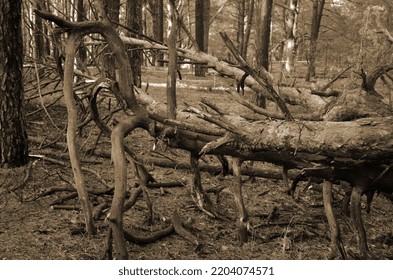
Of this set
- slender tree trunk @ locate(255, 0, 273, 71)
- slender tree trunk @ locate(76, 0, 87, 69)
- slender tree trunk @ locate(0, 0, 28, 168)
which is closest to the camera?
slender tree trunk @ locate(0, 0, 28, 168)

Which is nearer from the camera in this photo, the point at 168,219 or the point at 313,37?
the point at 168,219

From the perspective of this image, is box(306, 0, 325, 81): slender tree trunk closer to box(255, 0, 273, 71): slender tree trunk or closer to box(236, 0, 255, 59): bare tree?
box(236, 0, 255, 59): bare tree

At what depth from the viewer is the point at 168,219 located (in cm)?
451

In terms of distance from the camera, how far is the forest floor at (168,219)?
153 inches

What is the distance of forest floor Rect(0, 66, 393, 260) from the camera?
388cm

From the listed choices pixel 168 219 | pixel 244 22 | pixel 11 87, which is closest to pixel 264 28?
pixel 11 87

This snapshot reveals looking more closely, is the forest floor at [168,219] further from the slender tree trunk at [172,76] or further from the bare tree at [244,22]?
the bare tree at [244,22]

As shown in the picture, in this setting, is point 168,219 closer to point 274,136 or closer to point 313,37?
point 274,136

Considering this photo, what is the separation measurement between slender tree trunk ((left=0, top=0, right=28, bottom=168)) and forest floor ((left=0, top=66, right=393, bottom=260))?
0.80ft

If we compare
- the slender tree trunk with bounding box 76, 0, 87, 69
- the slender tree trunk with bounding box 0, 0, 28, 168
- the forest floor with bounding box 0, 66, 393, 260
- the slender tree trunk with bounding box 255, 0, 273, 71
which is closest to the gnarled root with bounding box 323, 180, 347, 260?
the forest floor with bounding box 0, 66, 393, 260

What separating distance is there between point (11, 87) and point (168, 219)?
7.62 ft

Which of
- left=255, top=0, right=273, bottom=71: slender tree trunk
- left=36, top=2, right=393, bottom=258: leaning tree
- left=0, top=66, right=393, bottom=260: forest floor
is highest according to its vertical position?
left=255, top=0, right=273, bottom=71: slender tree trunk

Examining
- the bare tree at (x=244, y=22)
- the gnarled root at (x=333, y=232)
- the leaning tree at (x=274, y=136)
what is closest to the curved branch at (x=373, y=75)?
the leaning tree at (x=274, y=136)

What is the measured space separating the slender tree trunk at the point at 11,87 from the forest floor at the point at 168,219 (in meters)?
0.24
